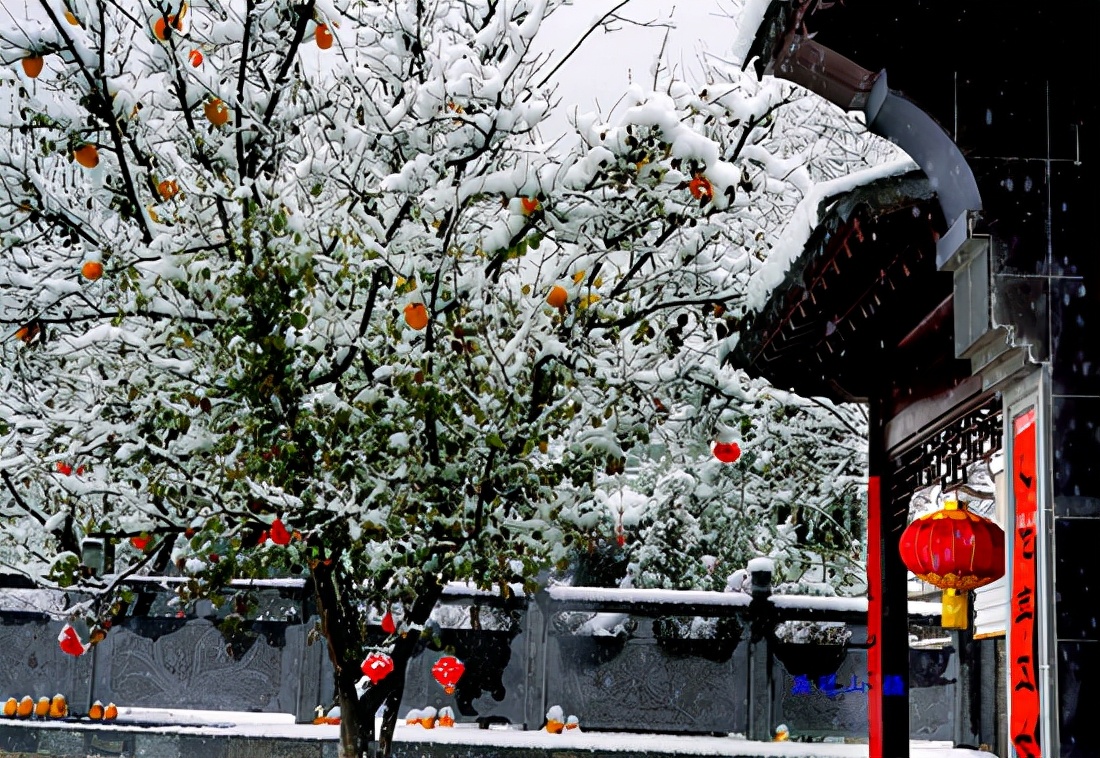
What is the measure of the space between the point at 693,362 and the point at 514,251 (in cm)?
175

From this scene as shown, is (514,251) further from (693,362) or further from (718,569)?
(718,569)

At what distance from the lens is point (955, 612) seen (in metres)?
11.3

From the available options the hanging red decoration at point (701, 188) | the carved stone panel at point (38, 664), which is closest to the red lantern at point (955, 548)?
the hanging red decoration at point (701, 188)

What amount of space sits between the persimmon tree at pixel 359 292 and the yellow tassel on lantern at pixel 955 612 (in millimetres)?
4382

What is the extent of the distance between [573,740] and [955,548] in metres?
4.87

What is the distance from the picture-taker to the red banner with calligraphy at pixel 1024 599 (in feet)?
12.7

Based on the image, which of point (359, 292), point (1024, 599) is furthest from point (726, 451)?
point (1024, 599)

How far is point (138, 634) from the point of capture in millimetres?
11719

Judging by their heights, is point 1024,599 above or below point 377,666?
above

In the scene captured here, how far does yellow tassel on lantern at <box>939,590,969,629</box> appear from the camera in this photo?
11195 mm

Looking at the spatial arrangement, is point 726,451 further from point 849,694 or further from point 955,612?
point 955,612

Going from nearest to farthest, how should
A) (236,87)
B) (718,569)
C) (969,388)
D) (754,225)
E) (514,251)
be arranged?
(969,388) → (514,251) → (236,87) → (754,225) → (718,569)

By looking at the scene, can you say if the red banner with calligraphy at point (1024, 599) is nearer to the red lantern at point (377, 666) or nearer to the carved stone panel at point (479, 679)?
the red lantern at point (377, 666)

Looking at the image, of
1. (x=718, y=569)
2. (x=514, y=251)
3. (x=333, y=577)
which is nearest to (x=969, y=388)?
(x=514, y=251)
